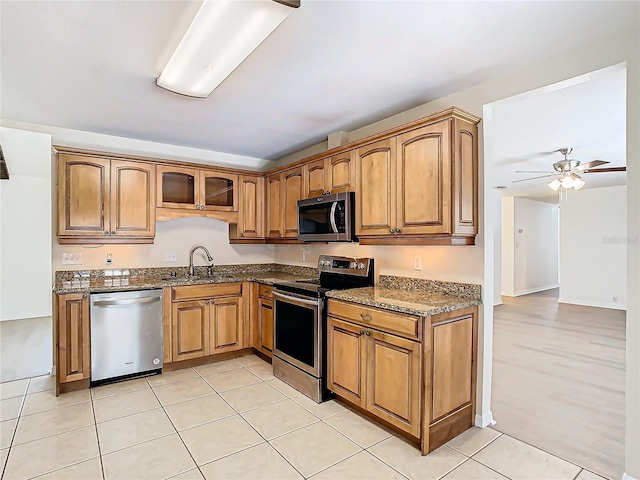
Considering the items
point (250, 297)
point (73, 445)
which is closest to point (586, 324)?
point (250, 297)

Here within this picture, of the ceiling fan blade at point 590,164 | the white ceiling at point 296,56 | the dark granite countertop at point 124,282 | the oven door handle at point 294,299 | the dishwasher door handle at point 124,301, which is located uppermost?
the white ceiling at point 296,56

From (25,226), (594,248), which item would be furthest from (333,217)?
(594,248)

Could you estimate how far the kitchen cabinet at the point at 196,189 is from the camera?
397 centimetres

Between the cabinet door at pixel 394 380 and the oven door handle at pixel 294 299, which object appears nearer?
the cabinet door at pixel 394 380

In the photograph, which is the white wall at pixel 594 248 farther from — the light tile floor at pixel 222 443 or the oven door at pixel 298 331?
the oven door at pixel 298 331

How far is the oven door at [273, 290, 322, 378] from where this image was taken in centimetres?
302

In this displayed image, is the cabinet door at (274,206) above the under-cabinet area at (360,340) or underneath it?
above

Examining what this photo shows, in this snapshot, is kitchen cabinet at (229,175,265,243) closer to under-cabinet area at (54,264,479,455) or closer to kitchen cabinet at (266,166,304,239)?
kitchen cabinet at (266,166,304,239)

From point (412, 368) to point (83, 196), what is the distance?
343 cm

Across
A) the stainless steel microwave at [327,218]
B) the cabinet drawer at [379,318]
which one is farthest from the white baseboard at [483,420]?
the stainless steel microwave at [327,218]

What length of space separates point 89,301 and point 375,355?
261 cm

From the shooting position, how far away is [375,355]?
8.34ft

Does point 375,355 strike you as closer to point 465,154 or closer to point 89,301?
point 465,154

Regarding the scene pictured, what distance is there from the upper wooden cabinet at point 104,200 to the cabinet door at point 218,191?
555mm
